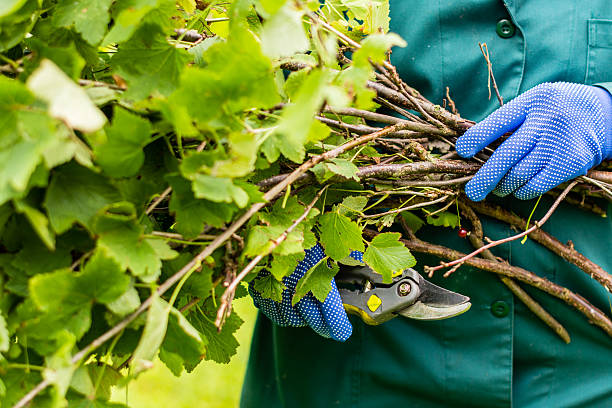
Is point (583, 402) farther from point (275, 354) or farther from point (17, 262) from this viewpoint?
point (17, 262)

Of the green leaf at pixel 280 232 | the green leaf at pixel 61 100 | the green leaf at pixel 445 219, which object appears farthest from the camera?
the green leaf at pixel 445 219

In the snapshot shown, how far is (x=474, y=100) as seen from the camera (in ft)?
3.69

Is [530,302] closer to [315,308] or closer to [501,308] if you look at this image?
[501,308]

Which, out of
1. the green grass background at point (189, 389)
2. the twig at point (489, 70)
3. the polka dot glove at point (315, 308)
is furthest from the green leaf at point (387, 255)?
the green grass background at point (189, 389)

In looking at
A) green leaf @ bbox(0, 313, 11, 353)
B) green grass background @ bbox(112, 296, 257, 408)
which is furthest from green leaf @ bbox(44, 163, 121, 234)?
green grass background @ bbox(112, 296, 257, 408)

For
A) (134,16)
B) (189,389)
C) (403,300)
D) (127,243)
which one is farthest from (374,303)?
(189,389)

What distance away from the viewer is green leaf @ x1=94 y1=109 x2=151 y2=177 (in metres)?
0.51

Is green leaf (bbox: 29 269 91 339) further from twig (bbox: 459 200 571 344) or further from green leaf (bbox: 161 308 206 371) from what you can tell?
twig (bbox: 459 200 571 344)

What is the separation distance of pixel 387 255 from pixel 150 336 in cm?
41

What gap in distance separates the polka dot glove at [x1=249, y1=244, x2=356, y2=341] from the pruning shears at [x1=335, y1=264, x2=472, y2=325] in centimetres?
4

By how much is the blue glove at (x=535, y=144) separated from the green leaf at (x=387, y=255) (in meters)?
0.21

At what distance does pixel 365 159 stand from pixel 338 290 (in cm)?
25

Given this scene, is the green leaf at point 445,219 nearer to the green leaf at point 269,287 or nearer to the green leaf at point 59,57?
the green leaf at point 269,287

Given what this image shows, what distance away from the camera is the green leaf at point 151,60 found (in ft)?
1.93
